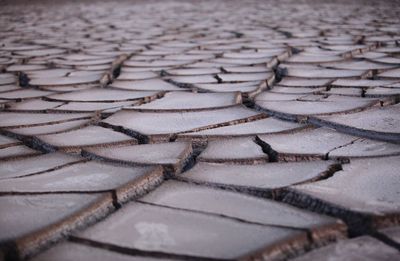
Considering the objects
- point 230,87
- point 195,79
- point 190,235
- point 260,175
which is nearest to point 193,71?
point 195,79

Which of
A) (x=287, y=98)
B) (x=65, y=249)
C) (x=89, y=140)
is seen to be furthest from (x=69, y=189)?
(x=287, y=98)

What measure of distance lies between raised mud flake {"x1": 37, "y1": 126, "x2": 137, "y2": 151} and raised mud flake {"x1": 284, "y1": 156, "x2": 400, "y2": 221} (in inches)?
22.1

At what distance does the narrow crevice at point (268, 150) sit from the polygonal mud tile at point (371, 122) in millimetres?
257

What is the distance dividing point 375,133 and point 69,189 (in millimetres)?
797

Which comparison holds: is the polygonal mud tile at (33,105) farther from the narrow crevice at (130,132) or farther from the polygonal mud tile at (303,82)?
the polygonal mud tile at (303,82)

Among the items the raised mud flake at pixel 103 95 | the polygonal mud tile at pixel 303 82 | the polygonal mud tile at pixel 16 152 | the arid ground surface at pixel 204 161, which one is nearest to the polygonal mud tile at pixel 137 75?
the arid ground surface at pixel 204 161

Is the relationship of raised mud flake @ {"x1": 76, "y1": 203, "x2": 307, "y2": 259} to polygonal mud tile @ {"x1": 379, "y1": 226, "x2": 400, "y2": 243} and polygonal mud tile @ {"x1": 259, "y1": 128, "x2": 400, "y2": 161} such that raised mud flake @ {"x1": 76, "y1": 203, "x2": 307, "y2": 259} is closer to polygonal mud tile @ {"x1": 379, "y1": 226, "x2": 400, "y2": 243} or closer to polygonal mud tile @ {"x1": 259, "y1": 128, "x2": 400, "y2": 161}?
polygonal mud tile @ {"x1": 379, "y1": 226, "x2": 400, "y2": 243}

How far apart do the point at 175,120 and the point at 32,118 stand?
49cm

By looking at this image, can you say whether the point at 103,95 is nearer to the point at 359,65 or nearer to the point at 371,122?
the point at 371,122

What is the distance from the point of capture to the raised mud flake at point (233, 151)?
3.54 ft

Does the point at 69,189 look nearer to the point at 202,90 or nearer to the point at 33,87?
the point at 202,90

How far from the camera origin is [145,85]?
6.66ft

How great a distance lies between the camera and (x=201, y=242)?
716mm

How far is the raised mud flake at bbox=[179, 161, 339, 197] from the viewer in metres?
0.91
